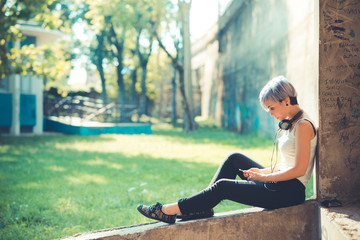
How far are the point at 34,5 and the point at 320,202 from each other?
8107 mm

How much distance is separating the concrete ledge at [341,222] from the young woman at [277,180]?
232mm

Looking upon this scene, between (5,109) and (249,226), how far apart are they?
13117 millimetres

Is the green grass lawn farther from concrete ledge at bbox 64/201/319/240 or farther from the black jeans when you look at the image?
the black jeans

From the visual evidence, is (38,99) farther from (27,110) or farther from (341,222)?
(341,222)

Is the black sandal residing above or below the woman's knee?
below

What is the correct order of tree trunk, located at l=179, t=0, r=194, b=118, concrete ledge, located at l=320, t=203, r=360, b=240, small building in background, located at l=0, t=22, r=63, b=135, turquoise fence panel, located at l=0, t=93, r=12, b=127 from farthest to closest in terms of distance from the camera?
tree trunk, located at l=179, t=0, r=194, b=118 < small building in background, located at l=0, t=22, r=63, b=135 < turquoise fence panel, located at l=0, t=93, r=12, b=127 < concrete ledge, located at l=320, t=203, r=360, b=240

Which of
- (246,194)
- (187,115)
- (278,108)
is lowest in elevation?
(246,194)

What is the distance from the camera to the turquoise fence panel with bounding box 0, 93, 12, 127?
1341 centimetres

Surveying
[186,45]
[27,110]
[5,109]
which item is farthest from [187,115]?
[5,109]

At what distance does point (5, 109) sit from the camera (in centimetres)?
1346

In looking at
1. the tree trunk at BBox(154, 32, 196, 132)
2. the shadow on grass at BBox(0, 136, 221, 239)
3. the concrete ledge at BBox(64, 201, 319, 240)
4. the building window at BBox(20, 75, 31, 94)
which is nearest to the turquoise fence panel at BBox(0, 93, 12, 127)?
the building window at BBox(20, 75, 31, 94)

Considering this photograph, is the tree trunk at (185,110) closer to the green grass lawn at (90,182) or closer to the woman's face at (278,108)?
the green grass lawn at (90,182)

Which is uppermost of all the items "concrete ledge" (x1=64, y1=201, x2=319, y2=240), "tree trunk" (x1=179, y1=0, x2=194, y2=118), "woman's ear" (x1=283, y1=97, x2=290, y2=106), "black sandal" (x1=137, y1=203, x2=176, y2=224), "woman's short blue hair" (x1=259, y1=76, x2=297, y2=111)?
"tree trunk" (x1=179, y1=0, x2=194, y2=118)

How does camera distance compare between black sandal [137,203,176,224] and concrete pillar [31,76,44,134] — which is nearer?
black sandal [137,203,176,224]
